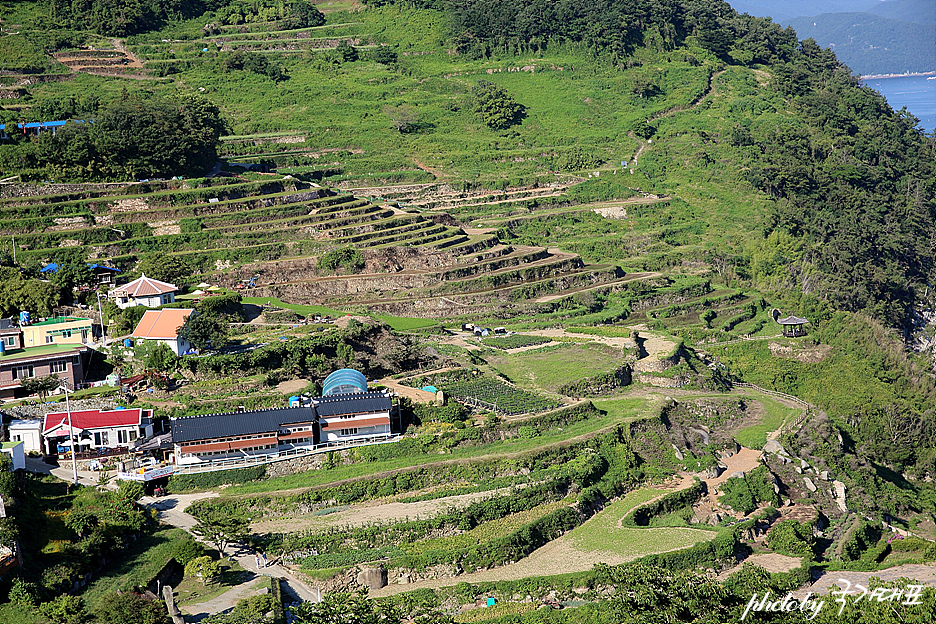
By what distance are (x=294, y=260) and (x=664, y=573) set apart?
107 feet

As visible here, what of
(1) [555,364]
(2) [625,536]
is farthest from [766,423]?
(2) [625,536]

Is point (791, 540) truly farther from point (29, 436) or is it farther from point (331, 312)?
point (29, 436)

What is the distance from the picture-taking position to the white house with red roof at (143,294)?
51.0 m

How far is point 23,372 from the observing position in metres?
46.1

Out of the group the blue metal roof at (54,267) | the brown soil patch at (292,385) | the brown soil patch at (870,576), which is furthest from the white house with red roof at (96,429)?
the brown soil patch at (870,576)

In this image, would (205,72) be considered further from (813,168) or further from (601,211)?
(813,168)

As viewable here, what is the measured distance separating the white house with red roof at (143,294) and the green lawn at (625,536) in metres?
21.5

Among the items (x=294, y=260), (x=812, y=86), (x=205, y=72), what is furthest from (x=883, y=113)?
(x=294, y=260)

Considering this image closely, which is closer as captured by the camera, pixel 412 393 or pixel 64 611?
pixel 64 611

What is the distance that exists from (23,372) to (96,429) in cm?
592

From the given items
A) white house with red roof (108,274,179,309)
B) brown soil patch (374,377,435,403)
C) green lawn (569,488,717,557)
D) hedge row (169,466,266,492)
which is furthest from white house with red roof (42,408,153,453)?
green lawn (569,488,717,557)

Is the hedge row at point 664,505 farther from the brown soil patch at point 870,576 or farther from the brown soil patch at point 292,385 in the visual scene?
the brown soil patch at point 292,385

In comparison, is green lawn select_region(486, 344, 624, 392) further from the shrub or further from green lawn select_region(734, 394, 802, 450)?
the shrub

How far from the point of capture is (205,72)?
3686 inches
